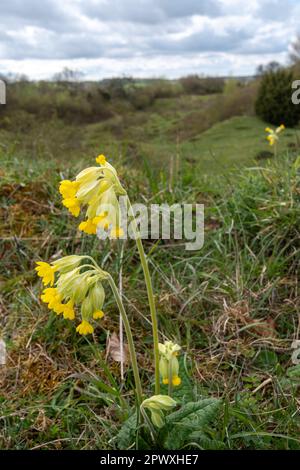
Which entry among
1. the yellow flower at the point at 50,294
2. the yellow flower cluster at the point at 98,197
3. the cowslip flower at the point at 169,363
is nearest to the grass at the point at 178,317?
the cowslip flower at the point at 169,363

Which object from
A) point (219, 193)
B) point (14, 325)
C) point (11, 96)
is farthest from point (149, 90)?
point (14, 325)

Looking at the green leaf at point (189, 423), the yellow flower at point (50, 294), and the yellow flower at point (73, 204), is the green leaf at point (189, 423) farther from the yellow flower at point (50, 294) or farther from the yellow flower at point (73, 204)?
the yellow flower at point (73, 204)

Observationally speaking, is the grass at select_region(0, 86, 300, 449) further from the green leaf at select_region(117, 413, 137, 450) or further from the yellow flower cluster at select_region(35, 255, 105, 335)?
the yellow flower cluster at select_region(35, 255, 105, 335)

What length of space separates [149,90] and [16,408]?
20213mm

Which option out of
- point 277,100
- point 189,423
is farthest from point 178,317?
point 277,100

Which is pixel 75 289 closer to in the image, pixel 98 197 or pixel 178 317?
pixel 98 197

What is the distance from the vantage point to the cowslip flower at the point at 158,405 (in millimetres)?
1713

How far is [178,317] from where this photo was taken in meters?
2.66

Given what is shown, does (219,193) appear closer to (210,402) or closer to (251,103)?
(210,402)

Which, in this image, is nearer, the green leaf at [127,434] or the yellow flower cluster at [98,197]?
the yellow flower cluster at [98,197]

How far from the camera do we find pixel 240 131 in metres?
15.9

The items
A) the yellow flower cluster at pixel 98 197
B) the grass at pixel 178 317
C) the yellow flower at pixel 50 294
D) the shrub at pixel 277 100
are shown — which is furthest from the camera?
the shrub at pixel 277 100

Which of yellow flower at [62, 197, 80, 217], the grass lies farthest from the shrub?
yellow flower at [62, 197, 80, 217]

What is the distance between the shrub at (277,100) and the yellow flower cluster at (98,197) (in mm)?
14762
